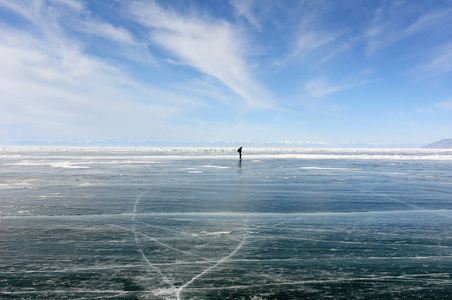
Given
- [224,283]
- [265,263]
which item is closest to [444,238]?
[265,263]

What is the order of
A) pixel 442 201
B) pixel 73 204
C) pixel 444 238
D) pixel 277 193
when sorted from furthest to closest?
pixel 277 193, pixel 442 201, pixel 73 204, pixel 444 238

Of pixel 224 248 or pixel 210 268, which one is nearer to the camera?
pixel 210 268

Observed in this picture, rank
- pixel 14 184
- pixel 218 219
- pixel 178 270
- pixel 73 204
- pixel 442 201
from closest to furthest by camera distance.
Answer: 1. pixel 178 270
2. pixel 218 219
3. pixel 73 204
4. pixel 442 201
5. pixel 14 184

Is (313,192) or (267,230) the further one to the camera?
(313,192)

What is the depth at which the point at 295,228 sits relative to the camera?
228 inches

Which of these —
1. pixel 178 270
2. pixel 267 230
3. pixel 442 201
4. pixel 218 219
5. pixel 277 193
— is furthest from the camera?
pixel 277 193

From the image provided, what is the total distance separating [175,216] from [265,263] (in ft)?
10.3

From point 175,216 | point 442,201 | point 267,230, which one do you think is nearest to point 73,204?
point 175,216

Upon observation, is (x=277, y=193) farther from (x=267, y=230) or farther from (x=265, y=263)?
(x=265, y=263)

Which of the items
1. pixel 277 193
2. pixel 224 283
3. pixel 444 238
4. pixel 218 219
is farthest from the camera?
pixel 277 193

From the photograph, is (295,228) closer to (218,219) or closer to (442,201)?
(218,219)

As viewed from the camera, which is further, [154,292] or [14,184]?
[14,184]

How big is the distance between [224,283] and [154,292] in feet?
2.62

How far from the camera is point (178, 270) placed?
386cm
